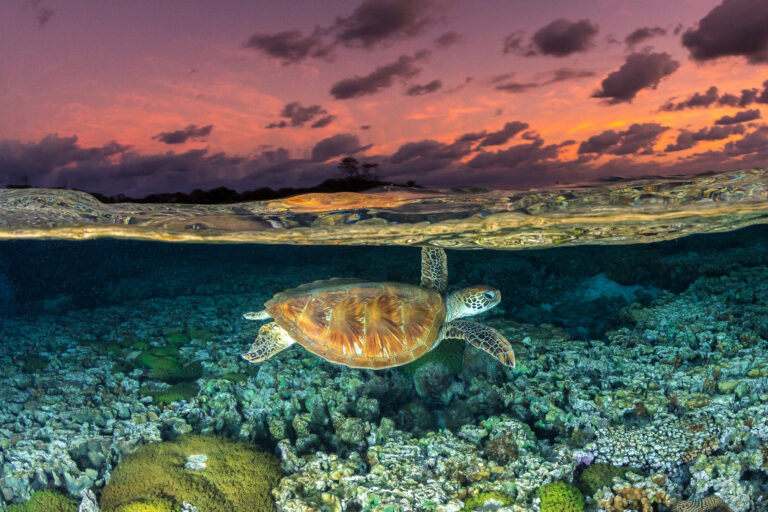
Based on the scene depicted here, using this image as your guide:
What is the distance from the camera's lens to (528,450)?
17.3 feet

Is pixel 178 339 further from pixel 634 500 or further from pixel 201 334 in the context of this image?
pixel 634 500

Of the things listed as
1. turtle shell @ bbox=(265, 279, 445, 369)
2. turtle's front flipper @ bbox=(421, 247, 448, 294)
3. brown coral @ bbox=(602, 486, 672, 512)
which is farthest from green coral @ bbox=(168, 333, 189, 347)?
brown coral @ bbox=(602, 486, 672, 512)

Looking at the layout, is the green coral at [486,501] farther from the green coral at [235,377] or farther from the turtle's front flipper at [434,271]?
the green coral at [235,377]

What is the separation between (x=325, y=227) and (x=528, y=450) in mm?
6661

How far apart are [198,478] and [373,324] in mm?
3230

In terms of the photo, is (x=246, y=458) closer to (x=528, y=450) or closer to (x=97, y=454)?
(x=97, y=454)

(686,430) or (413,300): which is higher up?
(413,300)

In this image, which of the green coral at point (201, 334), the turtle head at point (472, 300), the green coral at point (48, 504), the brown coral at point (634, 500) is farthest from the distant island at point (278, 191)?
the brown coral at point (634, 500)

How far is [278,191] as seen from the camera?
26.8 feet

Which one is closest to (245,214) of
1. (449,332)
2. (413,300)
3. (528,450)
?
(413,300)

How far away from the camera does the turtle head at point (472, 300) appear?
24.6 ft

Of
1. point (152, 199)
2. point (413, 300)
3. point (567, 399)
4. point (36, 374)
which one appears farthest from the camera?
point (152, 199)

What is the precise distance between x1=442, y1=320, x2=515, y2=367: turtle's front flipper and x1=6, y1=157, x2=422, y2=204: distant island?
291 centimetres

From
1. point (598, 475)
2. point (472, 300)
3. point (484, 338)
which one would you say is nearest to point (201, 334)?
point (472, 300)
